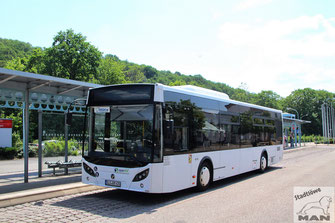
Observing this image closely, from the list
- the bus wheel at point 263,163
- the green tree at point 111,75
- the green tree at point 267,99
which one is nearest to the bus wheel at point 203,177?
the bus wheel at point 263,163

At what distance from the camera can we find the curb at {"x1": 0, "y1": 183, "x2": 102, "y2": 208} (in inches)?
295

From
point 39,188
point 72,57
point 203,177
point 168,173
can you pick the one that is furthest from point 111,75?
point 168,173

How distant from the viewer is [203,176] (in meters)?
9.28

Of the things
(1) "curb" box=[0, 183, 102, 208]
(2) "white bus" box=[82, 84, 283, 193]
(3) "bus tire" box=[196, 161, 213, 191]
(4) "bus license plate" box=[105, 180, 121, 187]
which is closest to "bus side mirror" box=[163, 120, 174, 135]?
(2) "white bus" box=[82, 84, 283, 193]

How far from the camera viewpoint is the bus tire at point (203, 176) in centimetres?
914

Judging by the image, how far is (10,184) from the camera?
10.0 meters

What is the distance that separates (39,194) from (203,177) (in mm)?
4646

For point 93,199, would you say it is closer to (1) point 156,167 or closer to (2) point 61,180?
(1) point 156,167

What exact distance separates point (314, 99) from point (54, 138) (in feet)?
318

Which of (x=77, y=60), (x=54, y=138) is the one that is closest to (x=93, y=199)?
(x=54, y=138)

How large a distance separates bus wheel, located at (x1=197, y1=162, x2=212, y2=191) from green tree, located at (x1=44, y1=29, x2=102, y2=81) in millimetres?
37933

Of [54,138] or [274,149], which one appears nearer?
[54,138]

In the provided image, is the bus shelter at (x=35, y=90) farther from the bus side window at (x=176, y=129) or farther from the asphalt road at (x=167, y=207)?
the bus side window at (x=176, y=129)

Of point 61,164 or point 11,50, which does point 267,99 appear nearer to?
point 11,50
